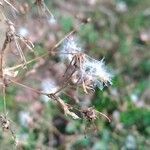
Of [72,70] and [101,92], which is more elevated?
[101,92]

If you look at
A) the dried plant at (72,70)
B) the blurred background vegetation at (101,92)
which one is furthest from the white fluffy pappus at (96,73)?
the blurred background vegetation at (101,92)

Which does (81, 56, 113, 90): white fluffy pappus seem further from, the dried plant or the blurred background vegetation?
the blurred background vegetation

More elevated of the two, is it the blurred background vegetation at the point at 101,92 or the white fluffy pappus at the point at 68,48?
the blurred background vegetation at the point at 101,92

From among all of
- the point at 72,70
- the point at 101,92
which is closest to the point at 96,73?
the point at 72,70

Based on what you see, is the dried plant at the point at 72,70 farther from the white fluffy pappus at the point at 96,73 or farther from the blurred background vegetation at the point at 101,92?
the blurred background vegetation at the point at 101,92

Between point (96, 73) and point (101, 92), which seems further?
point (101, 92)

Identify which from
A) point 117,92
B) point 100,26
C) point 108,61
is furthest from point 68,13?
point 117,92

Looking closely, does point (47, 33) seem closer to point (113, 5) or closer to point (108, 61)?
point (108, 61)

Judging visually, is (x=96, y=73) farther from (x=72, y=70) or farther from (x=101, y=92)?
(x=101, y=92)

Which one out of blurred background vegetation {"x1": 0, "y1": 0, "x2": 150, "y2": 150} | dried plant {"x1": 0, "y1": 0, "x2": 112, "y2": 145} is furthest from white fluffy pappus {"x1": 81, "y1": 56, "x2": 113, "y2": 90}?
blurred background vegetation {"x1": 0, "y1": 0, "x2": 150, "y2": 150}
